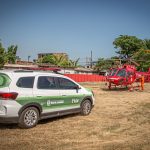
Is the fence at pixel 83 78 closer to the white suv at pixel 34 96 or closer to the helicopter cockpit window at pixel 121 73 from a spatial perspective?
the helicopter cockpit window at pixel 121 73

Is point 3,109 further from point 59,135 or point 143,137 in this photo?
point 143,137

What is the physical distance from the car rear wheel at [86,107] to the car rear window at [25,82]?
116 inches

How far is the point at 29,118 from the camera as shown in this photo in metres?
9.12

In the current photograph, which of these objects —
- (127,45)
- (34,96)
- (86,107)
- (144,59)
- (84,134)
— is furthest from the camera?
(127,45)

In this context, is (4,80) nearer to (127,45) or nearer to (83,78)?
(83,78)

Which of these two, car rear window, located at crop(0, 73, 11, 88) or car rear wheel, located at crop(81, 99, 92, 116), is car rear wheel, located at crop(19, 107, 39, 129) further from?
car rear wheel, located at crop(81, 99, 92, 116)

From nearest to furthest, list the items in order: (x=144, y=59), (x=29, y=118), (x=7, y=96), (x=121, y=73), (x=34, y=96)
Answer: (x=7, y=96) → (x=29, y=118) → (x=34, y=96) → (x=121, y=73) → (x=144, y=59)

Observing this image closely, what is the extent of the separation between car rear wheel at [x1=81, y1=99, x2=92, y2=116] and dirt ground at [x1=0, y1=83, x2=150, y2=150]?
228 mm

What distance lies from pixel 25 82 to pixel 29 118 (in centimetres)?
113

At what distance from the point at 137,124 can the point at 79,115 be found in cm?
250

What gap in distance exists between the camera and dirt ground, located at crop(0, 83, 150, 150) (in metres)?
7.42

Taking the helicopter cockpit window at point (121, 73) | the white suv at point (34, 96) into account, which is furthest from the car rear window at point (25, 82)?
the helicopter cockpit window at point (121, 73)

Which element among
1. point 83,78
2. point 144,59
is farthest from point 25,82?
point 144,59

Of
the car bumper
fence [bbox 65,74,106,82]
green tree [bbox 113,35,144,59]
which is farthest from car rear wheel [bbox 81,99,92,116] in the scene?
green tree [bbox 113,35,144,59]
